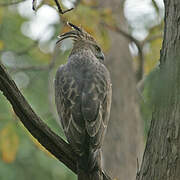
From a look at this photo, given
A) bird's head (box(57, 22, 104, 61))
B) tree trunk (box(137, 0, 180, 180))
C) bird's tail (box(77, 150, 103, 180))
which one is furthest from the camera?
bird's head (box(57, 22, 104, 61))

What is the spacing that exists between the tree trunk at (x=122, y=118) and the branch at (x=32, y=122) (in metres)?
3.53

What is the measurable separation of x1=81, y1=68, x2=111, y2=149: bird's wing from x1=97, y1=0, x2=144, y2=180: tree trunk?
2.98 m

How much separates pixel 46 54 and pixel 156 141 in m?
6.20

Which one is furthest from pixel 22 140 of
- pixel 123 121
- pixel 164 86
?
pixel 164 86

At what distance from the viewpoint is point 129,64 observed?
8547 mm

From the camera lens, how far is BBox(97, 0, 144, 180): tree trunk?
26.0ft

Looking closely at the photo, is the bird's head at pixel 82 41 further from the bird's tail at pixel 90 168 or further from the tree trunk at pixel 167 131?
the tree trunk at pixel 167 131

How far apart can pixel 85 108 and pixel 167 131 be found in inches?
33.9

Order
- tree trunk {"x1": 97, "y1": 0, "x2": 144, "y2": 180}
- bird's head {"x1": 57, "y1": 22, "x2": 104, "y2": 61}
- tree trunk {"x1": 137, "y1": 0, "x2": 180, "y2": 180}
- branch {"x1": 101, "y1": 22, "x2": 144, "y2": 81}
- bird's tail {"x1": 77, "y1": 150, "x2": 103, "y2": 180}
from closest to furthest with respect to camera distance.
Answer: tree trunk {"x1": 137, "y1": 0, "x2": 180, "y2": 180}
bird's tail {"x1": 77, "y1": 150, "x2": 103, "y2": 180}
bird's head {"x1": 57, "y1": 22, "x2": 104, "y2": 61}
branch {"x1": 101, "y1": 22, "x2": 144, "y2": 81}
tree trunk {"x1": 97, "y1": 0, "x2": 144, "y2": 180}

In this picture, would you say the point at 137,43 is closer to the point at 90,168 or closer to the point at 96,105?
the point at 96,105

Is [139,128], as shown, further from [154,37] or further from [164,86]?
[164,86]

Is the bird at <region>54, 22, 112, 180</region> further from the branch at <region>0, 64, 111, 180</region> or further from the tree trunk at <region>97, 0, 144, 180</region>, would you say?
the tree trunk at <region>97, 0, 144, 180</region>

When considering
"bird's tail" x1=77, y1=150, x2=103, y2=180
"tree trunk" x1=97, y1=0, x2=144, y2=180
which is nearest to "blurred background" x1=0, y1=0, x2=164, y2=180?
"tree trunk" x1=97, y1=0, x2=144, y2=180

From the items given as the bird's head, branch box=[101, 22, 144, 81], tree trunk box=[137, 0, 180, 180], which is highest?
tree trunk box=[137, 0, 180, 180]
